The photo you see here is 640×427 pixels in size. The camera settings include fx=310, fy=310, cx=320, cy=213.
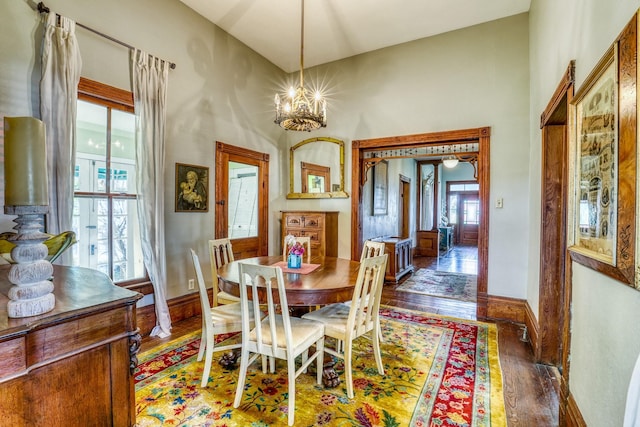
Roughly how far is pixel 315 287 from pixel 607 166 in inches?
64.3

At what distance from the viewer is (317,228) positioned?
4.55m

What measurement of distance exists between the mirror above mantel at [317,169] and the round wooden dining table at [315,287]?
226 centimetres

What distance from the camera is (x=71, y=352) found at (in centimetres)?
100

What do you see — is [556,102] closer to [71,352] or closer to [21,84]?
[71,352]

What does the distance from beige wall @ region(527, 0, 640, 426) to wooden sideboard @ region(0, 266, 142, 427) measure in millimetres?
1848

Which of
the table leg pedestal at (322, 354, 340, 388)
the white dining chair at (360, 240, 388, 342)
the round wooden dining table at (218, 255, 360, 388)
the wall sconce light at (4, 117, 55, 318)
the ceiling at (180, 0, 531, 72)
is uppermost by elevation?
the ceiling at (180, 0, 531, 72)

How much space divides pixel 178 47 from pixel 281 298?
10.4 ft

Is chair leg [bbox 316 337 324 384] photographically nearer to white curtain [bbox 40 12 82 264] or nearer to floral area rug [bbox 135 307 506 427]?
floral area rug [bbox 135 307 506 427]

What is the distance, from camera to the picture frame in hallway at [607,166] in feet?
3.71

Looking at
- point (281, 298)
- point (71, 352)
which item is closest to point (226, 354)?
point (281, 298)

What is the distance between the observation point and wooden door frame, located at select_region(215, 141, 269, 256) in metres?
3.95

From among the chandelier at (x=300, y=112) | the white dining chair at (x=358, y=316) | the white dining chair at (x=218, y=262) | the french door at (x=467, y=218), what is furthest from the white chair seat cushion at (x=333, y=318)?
the french door at (x=467, y=218)

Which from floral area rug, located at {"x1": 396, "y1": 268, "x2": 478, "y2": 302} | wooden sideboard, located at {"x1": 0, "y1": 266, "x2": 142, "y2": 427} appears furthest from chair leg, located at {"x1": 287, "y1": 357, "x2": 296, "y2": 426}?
floral area rug, located at {"x1": 396, "y1": 268, "x2": 478, "y2": 302}

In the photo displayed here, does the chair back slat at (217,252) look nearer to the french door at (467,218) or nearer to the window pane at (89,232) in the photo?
the window pane at (89,232)
